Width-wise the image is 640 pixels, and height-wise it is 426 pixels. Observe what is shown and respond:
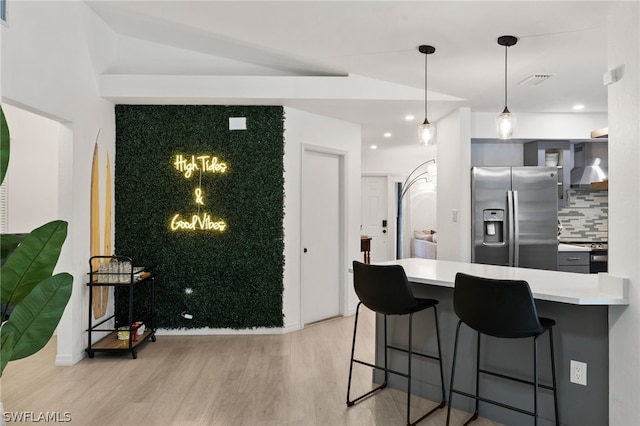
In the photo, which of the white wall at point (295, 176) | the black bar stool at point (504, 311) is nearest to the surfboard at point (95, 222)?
the white wall at point (295, 176)

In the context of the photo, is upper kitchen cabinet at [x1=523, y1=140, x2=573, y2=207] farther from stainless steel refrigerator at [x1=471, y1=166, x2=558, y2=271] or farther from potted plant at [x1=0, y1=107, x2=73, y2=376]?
potted plant at [x1=0, y1=107, x2=73, y2=376]

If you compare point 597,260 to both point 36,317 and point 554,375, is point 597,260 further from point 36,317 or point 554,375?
point 36,317

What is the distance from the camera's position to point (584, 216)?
19.6 feet

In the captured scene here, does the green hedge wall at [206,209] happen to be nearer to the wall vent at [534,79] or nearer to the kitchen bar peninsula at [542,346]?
the kitchen bar peninsula at [542,346]

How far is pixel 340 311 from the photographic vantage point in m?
5.47

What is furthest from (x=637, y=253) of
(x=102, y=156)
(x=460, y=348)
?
(x=102, y=156)

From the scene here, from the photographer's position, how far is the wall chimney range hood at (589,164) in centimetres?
548

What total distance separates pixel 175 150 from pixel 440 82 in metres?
2.78

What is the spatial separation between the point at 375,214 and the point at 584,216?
4.01 m

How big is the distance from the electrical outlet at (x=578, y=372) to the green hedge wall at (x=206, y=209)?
9.54ft

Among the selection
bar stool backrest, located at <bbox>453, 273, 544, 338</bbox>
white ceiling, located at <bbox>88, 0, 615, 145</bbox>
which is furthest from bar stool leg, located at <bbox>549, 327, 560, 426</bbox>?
white ceiling, located at <bbox>88, 0, 615, 145</bbox>

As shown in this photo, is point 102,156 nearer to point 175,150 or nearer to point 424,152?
point 175,150

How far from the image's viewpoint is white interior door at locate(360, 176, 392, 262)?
910cm

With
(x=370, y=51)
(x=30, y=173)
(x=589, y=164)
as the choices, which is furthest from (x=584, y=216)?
(x=30, y=173)
